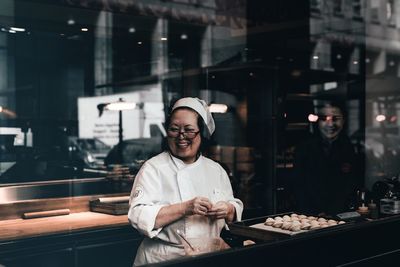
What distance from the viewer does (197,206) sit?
2.15 meters

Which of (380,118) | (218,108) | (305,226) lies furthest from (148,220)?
(380,118)

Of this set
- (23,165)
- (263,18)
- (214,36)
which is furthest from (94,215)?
(214,36)

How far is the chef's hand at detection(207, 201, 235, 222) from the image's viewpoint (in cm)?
226

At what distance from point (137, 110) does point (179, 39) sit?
1.53m

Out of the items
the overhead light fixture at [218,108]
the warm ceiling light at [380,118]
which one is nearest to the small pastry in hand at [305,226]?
the overhead light fixture at [218,108]

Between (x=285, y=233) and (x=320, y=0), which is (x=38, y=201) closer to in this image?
(x=285, y=233)

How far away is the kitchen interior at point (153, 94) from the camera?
4.76 m

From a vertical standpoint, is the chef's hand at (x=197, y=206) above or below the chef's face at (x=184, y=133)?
below

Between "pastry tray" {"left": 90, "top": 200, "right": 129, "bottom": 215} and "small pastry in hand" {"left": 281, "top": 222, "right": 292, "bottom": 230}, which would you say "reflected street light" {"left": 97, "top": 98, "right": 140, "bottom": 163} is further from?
"small pastry in hand" {"left": 281, "top": 222, "right": 292, "bottom": 230}

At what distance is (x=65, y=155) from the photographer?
8102 millimetres

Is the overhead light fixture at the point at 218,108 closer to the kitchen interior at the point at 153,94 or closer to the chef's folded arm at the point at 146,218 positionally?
the kitchen interior at the point at 153,94

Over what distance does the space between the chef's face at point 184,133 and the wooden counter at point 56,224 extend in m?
1.88

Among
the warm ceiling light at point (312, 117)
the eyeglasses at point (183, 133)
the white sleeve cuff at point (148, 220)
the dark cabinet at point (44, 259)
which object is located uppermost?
the warm ceiling light at point (312, 117)

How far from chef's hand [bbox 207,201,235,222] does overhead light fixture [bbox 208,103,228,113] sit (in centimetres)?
493
